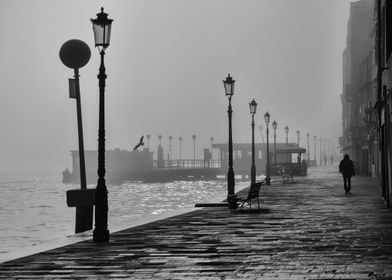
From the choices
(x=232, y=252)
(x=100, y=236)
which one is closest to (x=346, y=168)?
(x=100, y=236)

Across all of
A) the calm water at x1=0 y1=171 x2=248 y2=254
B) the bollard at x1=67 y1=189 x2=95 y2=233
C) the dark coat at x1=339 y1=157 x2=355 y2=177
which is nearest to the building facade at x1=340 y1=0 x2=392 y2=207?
the dark coat at x1=339 y1=157 x2=355 y2=177

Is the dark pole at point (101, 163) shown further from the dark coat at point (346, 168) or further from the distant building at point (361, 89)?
the distant building at point (361, 89)

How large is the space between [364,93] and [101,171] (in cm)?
6276

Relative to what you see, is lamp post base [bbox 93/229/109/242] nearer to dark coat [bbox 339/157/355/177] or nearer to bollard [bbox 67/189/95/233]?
bollard [bbox 67/189/95/233]

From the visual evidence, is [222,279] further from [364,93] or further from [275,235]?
[364,93]

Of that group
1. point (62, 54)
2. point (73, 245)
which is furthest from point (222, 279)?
point (62, 54)

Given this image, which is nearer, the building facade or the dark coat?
the building facade

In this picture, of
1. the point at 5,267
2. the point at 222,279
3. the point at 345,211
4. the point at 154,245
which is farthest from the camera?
the point at 345,211

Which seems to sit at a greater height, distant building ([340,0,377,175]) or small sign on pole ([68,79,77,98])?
distant building ([340,0,377,175])

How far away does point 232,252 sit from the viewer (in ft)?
41.2

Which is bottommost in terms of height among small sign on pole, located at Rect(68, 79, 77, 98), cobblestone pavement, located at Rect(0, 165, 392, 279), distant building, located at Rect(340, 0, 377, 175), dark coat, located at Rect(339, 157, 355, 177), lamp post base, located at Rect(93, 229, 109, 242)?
cobblestone pavement, located at Rect(0, 165, 392, 279)

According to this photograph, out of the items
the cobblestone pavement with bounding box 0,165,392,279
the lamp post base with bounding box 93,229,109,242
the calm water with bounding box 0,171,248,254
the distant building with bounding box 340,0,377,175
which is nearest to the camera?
the cobblestone pavement with bounding box 0,165,392,279

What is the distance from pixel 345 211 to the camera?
23016mm

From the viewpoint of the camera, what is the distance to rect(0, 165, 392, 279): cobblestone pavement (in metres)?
10.2
